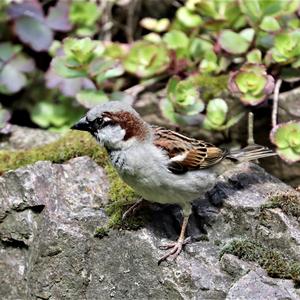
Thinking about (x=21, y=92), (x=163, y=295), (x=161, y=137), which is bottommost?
(x=21, y=92)

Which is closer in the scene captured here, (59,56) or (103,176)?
(103,176)

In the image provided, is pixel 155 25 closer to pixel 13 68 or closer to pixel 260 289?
pixel 13 68

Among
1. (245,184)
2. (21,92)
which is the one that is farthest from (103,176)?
(21,92)

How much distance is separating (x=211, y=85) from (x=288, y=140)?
855 millimetres

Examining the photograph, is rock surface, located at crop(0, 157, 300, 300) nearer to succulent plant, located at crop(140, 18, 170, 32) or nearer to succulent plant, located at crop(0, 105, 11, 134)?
succulent plant, located at crop(0, 105, 11, 134)

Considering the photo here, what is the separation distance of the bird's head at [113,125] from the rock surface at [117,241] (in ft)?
1.46

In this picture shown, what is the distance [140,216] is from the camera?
133 inches

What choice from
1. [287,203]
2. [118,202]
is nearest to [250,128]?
[287,203]

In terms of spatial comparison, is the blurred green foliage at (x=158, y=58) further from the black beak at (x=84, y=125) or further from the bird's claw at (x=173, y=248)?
the bird's claw at (x=173, y=248)

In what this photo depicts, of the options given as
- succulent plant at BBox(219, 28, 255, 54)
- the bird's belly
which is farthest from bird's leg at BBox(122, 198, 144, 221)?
succulent plant at BBox(219, 28, 255, 54)

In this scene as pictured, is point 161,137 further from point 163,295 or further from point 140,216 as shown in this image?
point 163,295

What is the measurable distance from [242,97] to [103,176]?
1.08 m

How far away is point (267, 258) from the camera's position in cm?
310

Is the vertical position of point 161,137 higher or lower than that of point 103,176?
higher
